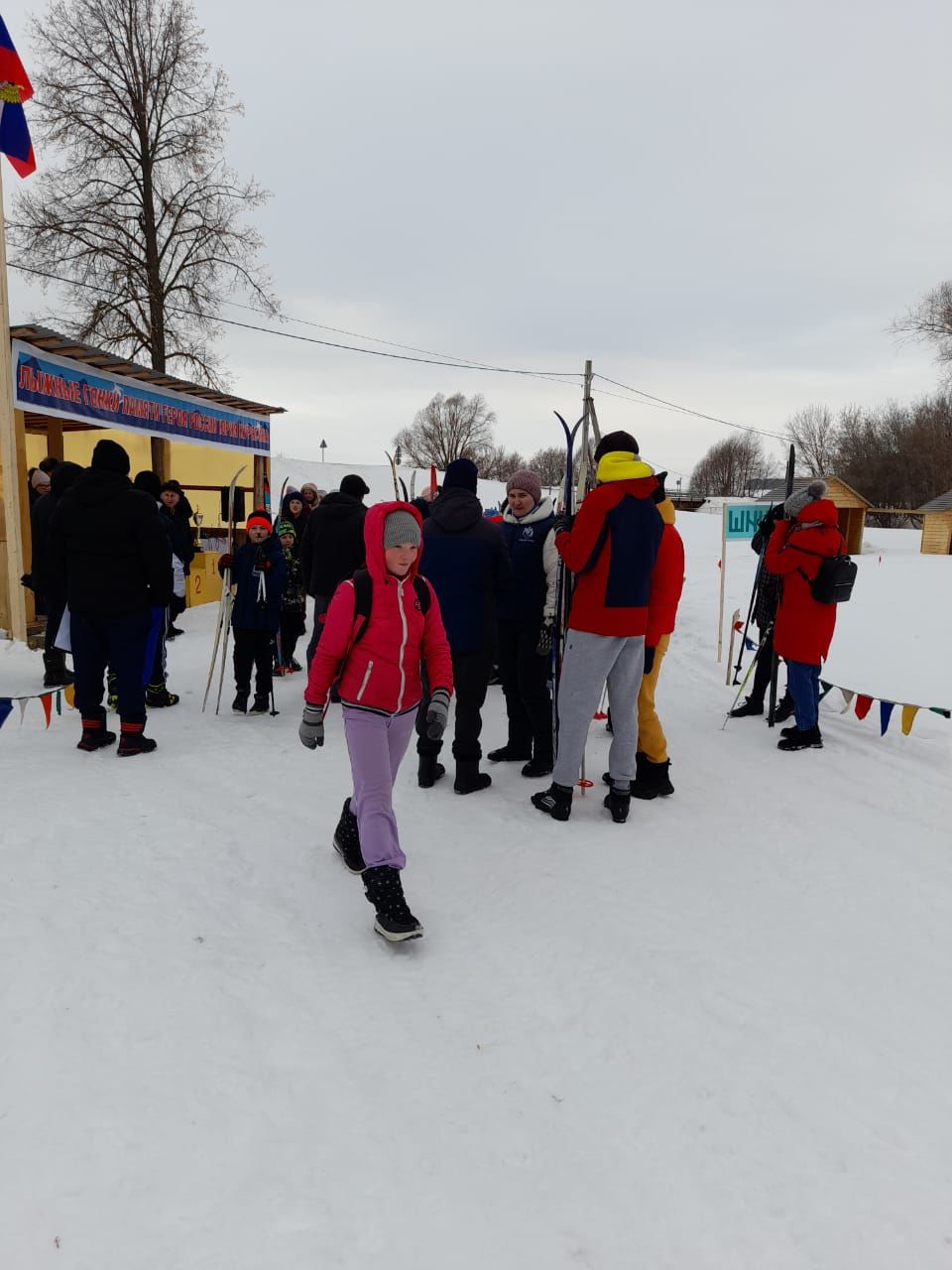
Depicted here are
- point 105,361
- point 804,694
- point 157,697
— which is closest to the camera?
point 804,694

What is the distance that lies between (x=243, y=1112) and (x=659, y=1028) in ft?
4.49

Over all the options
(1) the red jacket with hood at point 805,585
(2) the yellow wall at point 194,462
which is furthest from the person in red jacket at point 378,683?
(2) the yellow wall at point 194,462

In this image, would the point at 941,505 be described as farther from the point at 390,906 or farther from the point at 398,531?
the point at 390,906

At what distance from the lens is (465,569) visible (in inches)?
180

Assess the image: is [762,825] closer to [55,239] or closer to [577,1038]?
[577,1038]

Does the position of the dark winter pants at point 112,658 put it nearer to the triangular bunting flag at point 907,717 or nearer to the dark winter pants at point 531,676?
the dark winter pants at point 531,676

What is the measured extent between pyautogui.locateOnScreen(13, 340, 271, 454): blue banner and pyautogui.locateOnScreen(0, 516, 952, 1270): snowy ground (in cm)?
588

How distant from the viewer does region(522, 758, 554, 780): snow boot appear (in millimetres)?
5129

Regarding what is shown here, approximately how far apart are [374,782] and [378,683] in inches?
15.7

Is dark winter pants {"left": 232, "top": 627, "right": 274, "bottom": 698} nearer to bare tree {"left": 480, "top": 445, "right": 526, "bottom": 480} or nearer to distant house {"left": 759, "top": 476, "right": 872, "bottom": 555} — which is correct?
distant house {"left": 759, "top": 476, "right": 872, "bottom": 555}

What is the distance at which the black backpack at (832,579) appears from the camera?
5.46 meters

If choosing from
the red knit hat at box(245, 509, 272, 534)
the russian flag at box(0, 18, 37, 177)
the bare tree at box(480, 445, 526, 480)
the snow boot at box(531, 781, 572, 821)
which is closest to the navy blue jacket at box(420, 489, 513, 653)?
the snow boot at box(531, 781, 572, 821)

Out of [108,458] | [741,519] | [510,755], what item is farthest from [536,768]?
[741,519]

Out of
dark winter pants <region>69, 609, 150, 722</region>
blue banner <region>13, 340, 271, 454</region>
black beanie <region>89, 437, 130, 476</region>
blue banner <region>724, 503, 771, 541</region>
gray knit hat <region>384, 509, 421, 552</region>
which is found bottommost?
dark winter pants <region>69, 609, 150, 722</region>
